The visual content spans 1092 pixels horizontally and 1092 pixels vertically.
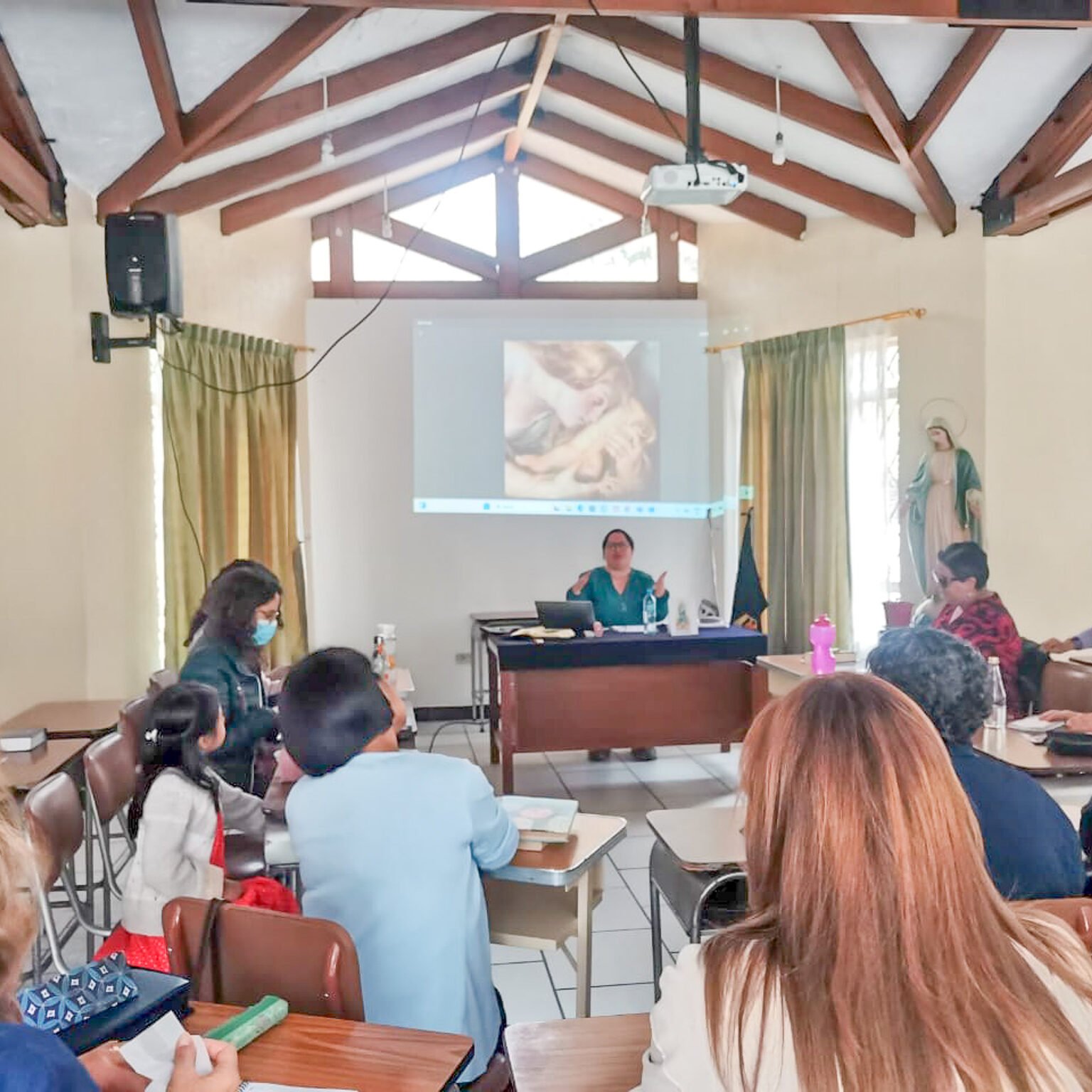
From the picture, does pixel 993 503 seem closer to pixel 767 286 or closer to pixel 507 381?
pixel 767 286

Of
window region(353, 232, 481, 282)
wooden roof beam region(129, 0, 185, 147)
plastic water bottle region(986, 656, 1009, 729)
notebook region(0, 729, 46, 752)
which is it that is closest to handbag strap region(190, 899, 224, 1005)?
notebook region(0, 729, 46, 752)

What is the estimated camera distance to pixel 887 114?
15.0 feet

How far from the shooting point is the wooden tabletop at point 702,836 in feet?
7.26

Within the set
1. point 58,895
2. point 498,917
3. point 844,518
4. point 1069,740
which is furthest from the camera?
point 844,518

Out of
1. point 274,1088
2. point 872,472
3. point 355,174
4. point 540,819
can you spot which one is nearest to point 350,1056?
point 274,1088

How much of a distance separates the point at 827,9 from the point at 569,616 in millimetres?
2790

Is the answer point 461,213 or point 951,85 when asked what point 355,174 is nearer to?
point 461,213

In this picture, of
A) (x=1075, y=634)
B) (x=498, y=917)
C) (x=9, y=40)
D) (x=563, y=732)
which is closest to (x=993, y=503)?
(x=1075, y=634)

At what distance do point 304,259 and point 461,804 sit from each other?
5656 mm

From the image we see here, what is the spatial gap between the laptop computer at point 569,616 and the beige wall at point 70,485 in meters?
1.96

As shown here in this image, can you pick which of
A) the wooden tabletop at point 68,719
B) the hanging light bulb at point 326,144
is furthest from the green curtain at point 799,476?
the wooden tabletop at point 68,719

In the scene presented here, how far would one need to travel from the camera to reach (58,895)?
3936mm

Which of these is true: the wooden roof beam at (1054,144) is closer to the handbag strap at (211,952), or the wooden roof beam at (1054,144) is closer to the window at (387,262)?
the window at (387,262)

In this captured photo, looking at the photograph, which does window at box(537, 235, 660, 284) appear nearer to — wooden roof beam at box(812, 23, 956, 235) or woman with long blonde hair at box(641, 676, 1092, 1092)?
wooden roof beam at box(812, 23, 956, 235)
